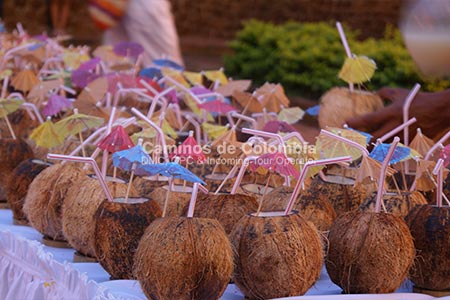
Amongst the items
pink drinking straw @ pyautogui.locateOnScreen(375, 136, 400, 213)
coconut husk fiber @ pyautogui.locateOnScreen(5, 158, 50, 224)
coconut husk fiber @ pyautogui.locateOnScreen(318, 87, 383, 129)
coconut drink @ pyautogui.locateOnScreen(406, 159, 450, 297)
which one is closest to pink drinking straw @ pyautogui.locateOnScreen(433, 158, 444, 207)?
coconut drink @ pyautogui.locateOnScreen(406, 159, 450, 297)

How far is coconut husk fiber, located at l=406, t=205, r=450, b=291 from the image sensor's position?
1952 millimetres

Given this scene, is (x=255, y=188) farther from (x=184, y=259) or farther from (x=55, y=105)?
(x=55, y=105)

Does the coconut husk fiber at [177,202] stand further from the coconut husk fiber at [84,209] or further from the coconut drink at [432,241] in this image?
the coconut drink at [432,241]

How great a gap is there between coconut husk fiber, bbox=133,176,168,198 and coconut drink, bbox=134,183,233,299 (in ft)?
1.66

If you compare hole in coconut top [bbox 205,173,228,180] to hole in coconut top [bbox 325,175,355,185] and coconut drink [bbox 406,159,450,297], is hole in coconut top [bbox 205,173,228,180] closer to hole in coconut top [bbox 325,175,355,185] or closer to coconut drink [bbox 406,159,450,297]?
hole in coconut top [bbox 325,175,355,185]

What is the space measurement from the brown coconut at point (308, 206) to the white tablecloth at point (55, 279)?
5.4 inches

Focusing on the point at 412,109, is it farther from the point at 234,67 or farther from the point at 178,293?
the point at 234,67

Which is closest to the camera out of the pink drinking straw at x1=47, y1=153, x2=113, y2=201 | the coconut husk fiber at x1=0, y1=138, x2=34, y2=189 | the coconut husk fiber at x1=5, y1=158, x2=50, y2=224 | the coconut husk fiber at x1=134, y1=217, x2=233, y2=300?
the coconut husk fiber at x1=134, y1=217, x2=233, y2=300

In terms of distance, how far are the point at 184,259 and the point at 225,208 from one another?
0.31 metres

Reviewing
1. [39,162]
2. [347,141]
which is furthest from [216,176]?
[39,162]

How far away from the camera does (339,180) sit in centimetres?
230

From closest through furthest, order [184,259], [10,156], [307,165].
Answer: [184,259], [307,165], [10,156]

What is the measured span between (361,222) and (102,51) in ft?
6.00

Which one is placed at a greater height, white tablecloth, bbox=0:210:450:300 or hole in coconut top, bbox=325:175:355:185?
hole in coconut top, bbox=325:175:355:185
